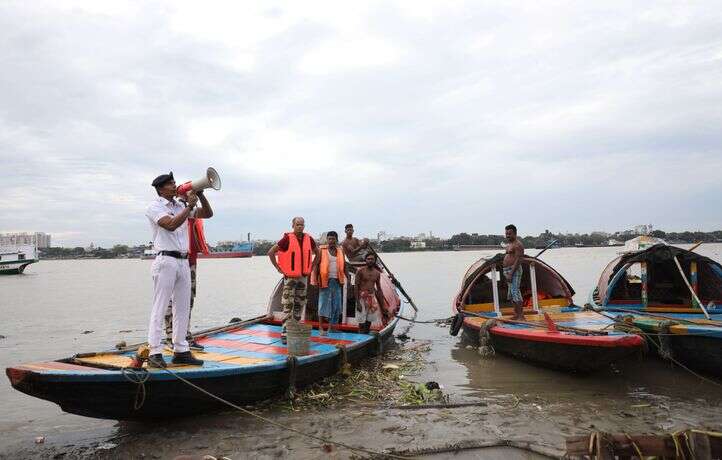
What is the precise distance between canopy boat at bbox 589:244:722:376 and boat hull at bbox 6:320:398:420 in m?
6.29

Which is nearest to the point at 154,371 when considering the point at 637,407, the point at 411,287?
the point at 637,407

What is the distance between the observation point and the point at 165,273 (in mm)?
5359

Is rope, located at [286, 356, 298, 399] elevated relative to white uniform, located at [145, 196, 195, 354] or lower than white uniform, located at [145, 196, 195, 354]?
lower

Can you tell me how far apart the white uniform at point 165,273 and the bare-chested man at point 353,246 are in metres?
6.99

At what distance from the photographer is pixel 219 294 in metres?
30.5

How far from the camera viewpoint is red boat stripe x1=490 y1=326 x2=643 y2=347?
7102mm

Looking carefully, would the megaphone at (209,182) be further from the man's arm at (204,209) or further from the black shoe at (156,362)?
the black shoe at (156,362)

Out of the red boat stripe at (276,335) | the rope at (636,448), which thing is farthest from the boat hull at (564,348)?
the rope at (636,448)

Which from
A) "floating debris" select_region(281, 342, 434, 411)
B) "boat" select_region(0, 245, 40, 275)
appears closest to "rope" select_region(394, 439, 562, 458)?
"floating debris" select_region(281, 342, 434, 411)

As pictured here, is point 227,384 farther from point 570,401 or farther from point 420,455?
point 570,401

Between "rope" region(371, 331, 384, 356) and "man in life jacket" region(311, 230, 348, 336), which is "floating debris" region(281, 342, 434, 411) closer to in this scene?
"rope" region(371, 331, 384, 356)

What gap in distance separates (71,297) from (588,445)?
29.8 metres

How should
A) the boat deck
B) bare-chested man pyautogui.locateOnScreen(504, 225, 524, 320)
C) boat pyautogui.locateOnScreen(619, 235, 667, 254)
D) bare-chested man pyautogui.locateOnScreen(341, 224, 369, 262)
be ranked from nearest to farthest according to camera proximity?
the boat deck
bare-chested man pyautogui.locateOnScreen(504, 225, 524, 320)
boat pyautogui.locateOnScreen(619, 235, 667, 254)
bare-chested man pyautogui.locateOnScreen(341, 224, 369, 262)

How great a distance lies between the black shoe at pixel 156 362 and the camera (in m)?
5.30
